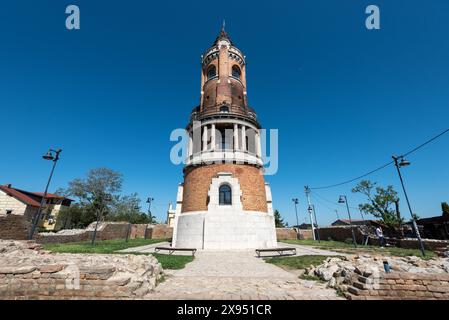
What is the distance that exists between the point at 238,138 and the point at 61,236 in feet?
65.0

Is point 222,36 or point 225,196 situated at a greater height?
point 222,36

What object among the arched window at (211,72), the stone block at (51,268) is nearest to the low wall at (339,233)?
the arched window at (211,72)

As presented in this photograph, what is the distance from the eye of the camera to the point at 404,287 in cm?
450

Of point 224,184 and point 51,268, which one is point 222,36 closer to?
point 224,184

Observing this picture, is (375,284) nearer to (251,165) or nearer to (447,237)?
(251,165)

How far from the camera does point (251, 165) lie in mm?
18688

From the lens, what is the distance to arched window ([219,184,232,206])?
17109mm

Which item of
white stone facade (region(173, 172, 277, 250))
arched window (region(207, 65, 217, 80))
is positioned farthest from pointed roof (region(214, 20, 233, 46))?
white stone facade (region(173, 172, 277, 250))

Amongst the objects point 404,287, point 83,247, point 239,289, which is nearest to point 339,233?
point 404,287

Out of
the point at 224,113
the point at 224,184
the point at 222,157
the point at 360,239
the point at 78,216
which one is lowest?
the point at 360,239

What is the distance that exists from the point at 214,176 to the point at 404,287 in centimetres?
1412

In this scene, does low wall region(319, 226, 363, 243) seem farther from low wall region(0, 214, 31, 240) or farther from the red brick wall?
low wall region(0, 214, 31, 240)

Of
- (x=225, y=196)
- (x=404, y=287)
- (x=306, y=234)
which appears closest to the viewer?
(x=404, y=287)
